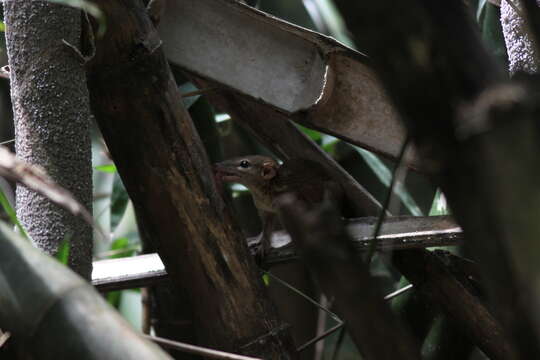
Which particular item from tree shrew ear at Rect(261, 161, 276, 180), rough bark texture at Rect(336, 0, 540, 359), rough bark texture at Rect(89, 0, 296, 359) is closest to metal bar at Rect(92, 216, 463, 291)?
rough bark texture at Rect(89, 0, 296, 359)

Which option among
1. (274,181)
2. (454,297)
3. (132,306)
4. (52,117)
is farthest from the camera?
(132,306)

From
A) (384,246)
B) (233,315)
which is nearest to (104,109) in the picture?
(233,315)

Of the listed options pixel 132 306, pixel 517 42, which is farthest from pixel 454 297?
pixel 132 306

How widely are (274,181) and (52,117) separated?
1.28m

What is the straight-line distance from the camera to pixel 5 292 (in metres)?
0.83

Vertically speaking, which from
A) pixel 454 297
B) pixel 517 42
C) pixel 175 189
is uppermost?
pixel 517 42

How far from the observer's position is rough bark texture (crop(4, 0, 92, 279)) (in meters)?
1.32

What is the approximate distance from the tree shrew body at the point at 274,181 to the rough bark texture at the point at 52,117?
722 millimetres

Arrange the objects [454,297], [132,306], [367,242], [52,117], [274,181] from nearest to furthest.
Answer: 1. [52,117]
2. [367,242]
3. [454,297]
4. [274,181]
5. [132,306]

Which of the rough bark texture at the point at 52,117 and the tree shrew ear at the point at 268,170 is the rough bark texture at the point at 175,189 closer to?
the rough bark texture at the point at 52,117

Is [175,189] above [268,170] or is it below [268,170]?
above

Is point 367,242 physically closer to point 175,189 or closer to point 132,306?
point 175,189

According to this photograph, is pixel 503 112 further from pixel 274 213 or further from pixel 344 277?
pixel 274 213

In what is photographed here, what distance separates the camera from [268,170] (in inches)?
102
